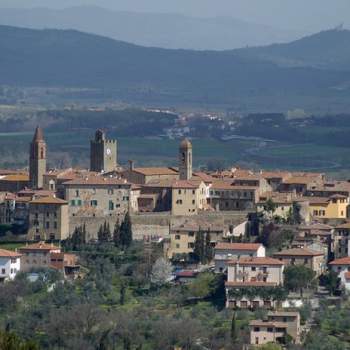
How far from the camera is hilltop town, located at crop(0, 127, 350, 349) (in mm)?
55281

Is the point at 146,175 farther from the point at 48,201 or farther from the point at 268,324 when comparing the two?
the point at 268,324

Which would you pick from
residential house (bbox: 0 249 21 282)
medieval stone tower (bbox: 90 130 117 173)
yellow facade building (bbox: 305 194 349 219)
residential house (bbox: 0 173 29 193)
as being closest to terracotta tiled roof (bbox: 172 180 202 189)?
yellow facade building (bbox: 305 194 349 219)

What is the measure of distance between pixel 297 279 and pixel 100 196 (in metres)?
9.86

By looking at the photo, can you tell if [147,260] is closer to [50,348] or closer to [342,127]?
[50,348]

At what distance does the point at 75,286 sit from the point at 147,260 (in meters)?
2.22

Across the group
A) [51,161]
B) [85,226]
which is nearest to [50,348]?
[85,226]

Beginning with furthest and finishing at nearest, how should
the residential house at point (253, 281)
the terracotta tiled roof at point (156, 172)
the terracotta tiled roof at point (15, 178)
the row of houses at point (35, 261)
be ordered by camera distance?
the terracotta tiled roof at point (15, 178) < the terracotta tiled roof at point (156, 172) < the row of houses at point (35, 261) < the residential house at point (253, 281)

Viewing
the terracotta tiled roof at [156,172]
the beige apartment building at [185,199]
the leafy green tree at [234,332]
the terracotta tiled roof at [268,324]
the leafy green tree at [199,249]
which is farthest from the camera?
the terracotta tiled roof at [156,172]

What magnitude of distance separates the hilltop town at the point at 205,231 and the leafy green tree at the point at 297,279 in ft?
0.08

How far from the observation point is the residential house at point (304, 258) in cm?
5697

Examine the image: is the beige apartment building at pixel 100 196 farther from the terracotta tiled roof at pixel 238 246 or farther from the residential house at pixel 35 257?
the terracotta tiled roof at pixel 238 246

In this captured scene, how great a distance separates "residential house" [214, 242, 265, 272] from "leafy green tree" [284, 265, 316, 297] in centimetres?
202

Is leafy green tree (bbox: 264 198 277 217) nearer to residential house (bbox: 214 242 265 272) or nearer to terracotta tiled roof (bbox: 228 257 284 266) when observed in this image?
residential house (bbox: 214 242 265 272)

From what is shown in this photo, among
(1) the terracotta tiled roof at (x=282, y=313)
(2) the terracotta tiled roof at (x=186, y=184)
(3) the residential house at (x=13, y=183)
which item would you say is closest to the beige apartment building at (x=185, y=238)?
(2) the terracotta tiled roof at (x=186, y=184)
